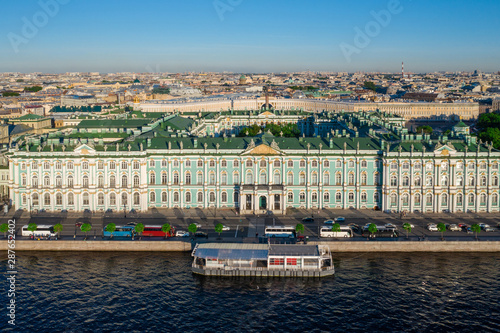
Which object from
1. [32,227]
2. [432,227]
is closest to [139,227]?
[32,227]

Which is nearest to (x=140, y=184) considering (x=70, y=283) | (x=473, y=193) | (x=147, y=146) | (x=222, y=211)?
(x=147, y=146)

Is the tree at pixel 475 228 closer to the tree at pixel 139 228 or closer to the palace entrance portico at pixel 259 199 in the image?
the palace entrance portico at pixel 259 199

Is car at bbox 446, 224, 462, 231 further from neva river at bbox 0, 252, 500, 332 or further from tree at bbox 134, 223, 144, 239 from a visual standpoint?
tree at bbox 134, 223, 144, 239

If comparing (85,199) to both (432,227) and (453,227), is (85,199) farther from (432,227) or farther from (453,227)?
(453,227)

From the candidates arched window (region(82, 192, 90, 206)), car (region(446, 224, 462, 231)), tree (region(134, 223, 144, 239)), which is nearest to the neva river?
tree (region(134, 223, 144, 239))

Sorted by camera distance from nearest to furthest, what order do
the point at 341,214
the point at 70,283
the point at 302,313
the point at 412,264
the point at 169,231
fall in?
the point at 302,313
the point at 70,283
the point at 412,264
the point at 169,231
the point at 341,214

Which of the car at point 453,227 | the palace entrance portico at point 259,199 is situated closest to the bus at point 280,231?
the palace entrance portico at point 259,199

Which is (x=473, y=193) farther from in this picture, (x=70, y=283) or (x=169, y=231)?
Answer: (x=70, y=283)
